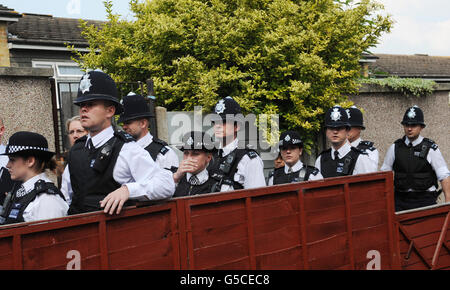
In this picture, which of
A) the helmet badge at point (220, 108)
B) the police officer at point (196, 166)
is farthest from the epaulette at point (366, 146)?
the police officer at point (196, 166)

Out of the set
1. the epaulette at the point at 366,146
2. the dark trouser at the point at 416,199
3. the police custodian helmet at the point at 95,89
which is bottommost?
the dark trouser at the point at 416,199

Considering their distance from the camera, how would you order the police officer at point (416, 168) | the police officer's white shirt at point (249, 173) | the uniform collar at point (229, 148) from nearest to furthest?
the police officer's white shirt at point (249, 173) < the uniform collar at point (229, 148) < the police officer at point (416, 168)

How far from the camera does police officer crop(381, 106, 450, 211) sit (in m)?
6.21

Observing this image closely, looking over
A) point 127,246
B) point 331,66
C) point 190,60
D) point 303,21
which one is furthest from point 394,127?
point 127,246

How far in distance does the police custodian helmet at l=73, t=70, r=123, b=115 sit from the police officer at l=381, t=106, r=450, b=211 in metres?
4.98

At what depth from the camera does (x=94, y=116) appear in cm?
285

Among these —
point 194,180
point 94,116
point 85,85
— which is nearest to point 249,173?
point 194,180

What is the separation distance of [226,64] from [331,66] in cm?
221

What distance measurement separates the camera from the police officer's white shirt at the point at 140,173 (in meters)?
2.64

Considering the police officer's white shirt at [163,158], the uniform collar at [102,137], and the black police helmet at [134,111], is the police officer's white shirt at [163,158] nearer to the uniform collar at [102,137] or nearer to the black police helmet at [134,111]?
the black police helmet at [134,111]

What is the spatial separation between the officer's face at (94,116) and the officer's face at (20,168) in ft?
2.03

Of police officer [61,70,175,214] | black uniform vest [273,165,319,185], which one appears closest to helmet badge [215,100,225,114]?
black uniform vest [273,165,319,185]

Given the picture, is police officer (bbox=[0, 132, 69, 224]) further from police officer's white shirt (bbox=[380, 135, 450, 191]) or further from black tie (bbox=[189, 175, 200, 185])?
police officer's white shirt (bbox=[380, 135, 450, 191])

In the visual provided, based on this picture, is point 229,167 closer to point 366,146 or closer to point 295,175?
point 295,175
